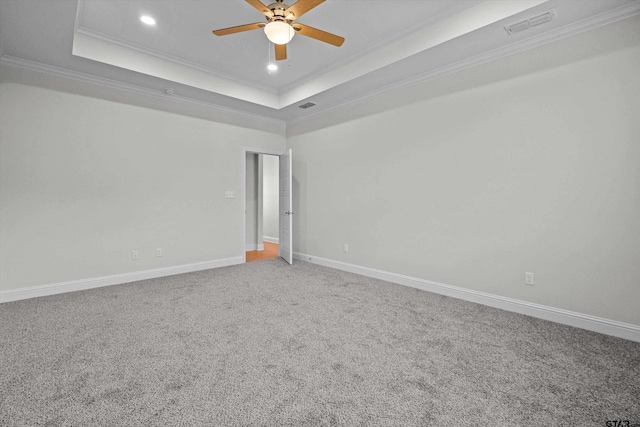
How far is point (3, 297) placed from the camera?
127 inches

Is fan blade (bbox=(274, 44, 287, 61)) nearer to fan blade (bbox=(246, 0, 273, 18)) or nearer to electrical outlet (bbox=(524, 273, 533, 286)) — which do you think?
fan blade (bbox=(246, 0, 273, 18))

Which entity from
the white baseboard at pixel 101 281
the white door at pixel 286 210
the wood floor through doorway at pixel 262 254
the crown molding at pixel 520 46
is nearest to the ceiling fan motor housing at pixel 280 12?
the crown molding at pixel 520 46

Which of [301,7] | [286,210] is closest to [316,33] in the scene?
[301,7]

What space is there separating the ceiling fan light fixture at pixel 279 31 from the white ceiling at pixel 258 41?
57 centimetres

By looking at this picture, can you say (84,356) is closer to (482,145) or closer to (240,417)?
(240,417)

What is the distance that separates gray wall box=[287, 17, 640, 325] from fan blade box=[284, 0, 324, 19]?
2.01 meters

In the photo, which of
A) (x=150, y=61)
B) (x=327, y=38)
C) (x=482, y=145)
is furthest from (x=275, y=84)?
(x=482, y=145)

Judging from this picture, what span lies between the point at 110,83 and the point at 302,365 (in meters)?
4.30

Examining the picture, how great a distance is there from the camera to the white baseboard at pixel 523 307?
7.95 ft

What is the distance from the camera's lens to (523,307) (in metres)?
2.90

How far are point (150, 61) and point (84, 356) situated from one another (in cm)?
337

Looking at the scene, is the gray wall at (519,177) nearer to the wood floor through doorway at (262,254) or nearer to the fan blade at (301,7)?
the fan blade at (301,7)

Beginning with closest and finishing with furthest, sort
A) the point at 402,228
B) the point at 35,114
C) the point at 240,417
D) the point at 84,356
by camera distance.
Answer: the point at 240,417 → the point at 84,356 → the point at 35,114 → the point at 402,228

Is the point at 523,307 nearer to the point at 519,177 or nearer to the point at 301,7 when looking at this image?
the point at 519,177
